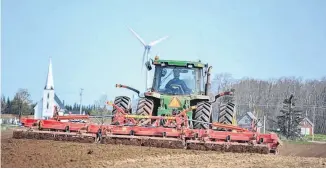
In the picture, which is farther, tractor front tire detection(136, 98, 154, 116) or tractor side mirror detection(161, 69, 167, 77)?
tractor side mirror detection(161, 69, 167, 77)

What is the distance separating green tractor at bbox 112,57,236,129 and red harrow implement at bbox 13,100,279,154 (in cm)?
150

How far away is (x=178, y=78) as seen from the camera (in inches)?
615

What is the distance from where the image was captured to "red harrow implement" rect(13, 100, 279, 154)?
12.7 meters

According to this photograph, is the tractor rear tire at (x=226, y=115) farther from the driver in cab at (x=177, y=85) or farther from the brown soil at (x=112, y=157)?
the brown soil at (x=112, y=157)

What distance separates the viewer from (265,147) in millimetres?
12508

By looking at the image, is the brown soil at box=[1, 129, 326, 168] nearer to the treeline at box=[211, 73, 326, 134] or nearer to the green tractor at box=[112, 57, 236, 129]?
the green tractor at box=[112, 57, 236, 129]

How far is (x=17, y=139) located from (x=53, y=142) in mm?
1073

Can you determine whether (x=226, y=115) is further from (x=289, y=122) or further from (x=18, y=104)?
(x=18, y=104)

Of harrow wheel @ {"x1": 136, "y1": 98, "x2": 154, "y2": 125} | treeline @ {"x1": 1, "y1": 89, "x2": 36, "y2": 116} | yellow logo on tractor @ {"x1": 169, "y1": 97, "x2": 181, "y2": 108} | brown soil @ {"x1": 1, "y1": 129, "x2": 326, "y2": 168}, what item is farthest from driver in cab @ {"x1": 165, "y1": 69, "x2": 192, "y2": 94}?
treeline @ {"x1": 1, "y1": 89, "x2": 36, "y2": 116}

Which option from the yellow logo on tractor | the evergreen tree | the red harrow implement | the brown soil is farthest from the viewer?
the evergreen tree

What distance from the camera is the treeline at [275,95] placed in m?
78.1

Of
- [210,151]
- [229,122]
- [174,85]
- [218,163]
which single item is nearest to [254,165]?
[218,163]

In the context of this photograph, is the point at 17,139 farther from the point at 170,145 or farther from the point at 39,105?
the point at 39,105

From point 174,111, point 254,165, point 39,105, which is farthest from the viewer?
point 39,105
